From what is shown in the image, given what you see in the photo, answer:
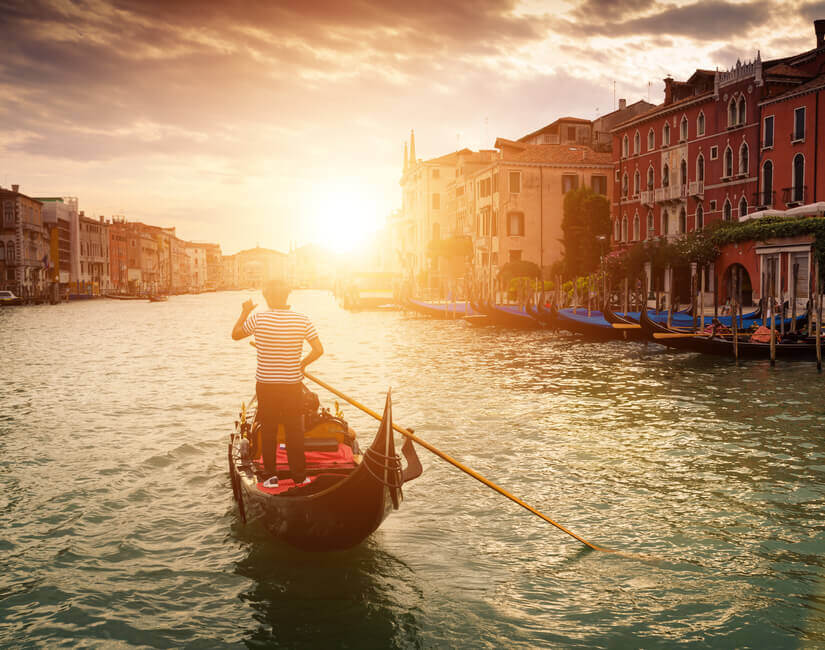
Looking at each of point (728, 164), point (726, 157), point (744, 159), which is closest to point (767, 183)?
point (744, 159)

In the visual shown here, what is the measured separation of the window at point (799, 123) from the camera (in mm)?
22438

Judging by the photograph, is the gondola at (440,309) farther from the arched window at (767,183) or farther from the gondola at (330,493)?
the gondola at (330,493)

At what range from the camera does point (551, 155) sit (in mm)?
37906

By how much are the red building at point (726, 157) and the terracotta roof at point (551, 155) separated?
4.51 m

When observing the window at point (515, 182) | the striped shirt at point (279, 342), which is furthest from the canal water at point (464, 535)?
the window at point (515, 182)

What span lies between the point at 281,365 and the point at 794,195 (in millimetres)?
22574

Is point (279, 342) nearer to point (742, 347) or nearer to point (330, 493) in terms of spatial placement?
point (330, 493)

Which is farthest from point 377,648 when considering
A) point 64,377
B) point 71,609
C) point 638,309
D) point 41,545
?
point 638,309

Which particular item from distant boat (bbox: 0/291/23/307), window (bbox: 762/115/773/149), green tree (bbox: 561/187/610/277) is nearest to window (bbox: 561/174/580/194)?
green tree (bbox: 561/187/610/277)

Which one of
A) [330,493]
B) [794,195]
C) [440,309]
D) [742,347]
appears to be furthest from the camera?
[440,309]

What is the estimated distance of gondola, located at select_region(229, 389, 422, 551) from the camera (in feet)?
13.3

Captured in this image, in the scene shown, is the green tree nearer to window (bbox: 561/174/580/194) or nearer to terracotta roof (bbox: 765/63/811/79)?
window (bbox: 561/174/580/194)

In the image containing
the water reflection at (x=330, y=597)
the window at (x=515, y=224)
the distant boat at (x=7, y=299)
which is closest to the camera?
the water reflection at (x=330, y=597)

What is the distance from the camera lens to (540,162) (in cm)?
3753
